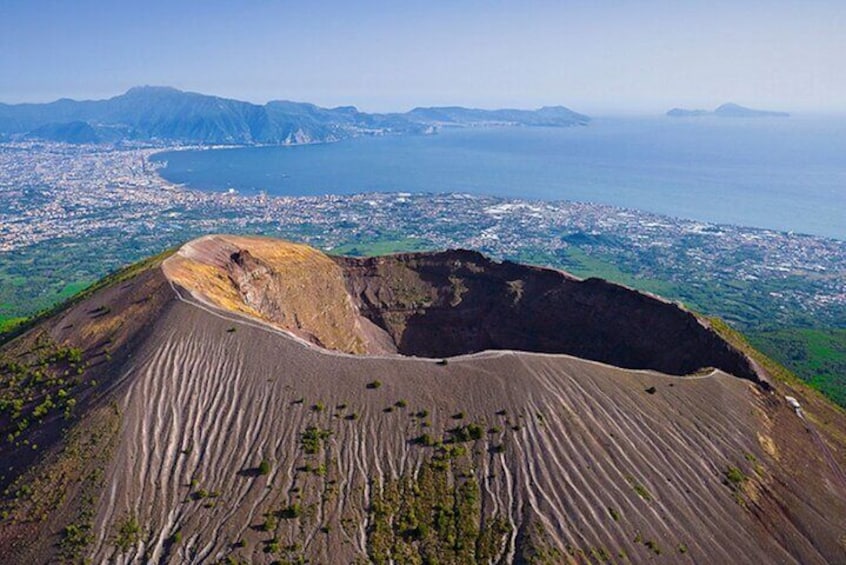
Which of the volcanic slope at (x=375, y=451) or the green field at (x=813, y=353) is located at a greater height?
the volcanic slope at (x=375, y=451)

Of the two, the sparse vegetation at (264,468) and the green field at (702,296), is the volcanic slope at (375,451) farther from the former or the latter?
the green field at (702,296)

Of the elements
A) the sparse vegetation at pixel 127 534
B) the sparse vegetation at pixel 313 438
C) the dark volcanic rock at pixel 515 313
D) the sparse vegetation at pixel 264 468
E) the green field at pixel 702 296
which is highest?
the sparse vegetation at pixel 313 438

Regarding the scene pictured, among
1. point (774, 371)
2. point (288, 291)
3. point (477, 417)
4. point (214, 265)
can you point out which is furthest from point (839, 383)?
point (214, 265)

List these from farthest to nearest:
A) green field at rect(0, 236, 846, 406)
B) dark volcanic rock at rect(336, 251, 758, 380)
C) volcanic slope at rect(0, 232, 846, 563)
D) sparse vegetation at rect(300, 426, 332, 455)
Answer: green field at rect(0, 236, 846, 406) < dark volcanic rock at rect(336, 251, 758, 380) < sparse vegetation at rect(300, 426, 332, 455) < volcanic slope at rect(0, 232, 846, 563)

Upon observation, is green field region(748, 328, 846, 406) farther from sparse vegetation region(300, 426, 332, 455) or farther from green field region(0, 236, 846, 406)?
sparse vegetation region(300, 426, 332, 455)

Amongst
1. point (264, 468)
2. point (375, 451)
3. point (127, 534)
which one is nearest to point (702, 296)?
point (375, 451)

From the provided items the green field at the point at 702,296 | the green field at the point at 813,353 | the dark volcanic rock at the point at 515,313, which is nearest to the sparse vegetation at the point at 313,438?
the dark volcanic rock at the point at 515,313

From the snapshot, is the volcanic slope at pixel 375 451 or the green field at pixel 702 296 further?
the green field at pixel 702 296

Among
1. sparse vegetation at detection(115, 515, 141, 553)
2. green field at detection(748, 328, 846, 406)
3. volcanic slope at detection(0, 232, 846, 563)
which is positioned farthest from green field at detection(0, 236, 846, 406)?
sparse vegetation at detection(115, 515, 141, 553)

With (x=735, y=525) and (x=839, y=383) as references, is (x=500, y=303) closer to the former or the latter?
(x=735, y=525)
